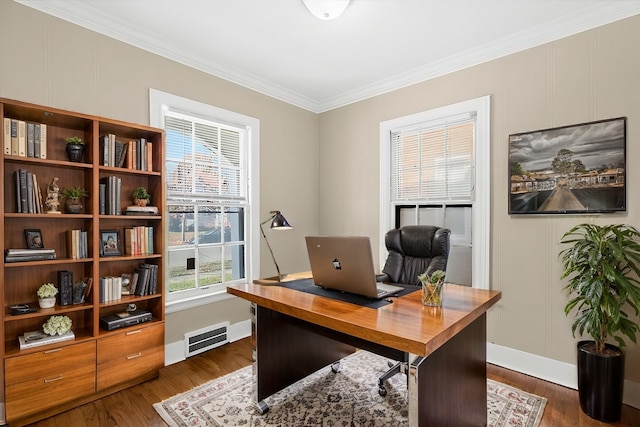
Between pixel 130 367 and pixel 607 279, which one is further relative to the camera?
pixel 130 367

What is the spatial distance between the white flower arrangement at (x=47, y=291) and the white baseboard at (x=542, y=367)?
10.9 ft

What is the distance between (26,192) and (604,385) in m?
3.77

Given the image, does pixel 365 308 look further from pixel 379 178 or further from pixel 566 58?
pixel 566 58

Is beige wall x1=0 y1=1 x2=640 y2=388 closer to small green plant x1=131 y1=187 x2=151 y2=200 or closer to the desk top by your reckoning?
small green plant x1=131 y1=187 x2=151 y2=200

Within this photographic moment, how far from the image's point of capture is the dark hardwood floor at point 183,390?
1976 mm

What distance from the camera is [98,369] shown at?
2170mm

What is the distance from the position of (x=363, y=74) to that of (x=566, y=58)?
1.71 m

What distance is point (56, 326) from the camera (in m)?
2.06

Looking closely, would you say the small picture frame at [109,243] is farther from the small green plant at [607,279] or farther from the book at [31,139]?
the small green plant at [607,279]

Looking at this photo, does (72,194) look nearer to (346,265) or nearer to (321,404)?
(346,265)

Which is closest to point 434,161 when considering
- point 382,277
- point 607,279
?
point 382,277

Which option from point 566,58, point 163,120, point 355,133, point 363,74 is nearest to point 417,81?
point 363,74

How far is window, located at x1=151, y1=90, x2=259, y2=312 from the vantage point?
2.90 m

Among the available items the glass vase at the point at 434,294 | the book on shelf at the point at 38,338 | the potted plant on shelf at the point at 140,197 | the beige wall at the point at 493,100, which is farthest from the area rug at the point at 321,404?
the potted plant on shelf at the point at 140,197
